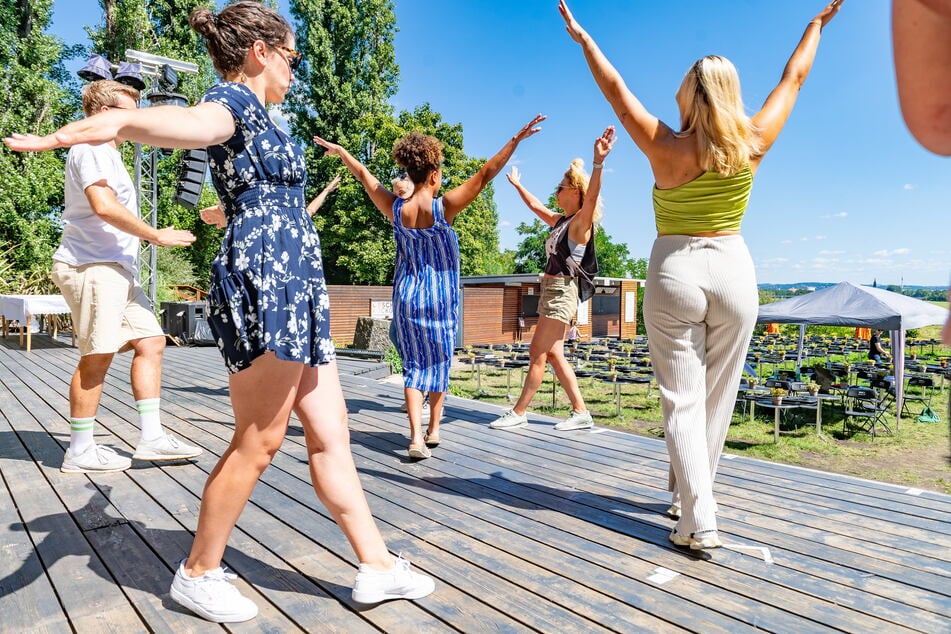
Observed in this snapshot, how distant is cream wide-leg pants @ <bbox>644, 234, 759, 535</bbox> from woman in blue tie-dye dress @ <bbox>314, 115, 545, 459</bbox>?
4.93 feet

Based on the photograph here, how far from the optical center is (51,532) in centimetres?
217

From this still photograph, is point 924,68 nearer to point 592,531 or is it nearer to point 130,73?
point 592,531

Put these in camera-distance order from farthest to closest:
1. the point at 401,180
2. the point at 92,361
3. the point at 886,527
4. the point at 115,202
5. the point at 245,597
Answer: the point at 401,180 < the point at 92,361 < the point at 115,202 < the point at 886,527 < the point at 245,597

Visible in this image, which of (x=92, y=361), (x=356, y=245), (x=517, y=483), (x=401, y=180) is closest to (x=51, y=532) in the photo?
(x=92, y=361)

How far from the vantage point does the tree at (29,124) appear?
17.3 m

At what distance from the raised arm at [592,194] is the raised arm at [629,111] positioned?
96 cm

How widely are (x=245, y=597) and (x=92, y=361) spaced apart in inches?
67.6

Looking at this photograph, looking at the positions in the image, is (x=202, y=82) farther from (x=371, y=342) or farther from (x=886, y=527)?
(x=886, y=527)

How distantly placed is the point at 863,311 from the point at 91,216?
14.3m

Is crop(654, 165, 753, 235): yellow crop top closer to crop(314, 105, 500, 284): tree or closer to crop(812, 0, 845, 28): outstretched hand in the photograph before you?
crop(812, 0, 845, 28): outstretched hand

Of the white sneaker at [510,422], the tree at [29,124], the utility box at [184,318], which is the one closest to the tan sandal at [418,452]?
the white sneaker at [510,422]

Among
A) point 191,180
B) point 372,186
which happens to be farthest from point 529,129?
point 191,180

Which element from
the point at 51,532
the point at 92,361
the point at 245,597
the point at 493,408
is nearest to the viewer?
the point at 245,597

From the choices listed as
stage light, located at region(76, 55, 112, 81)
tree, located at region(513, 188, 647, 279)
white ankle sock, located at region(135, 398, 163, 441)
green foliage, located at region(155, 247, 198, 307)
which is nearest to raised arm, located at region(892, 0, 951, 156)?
white ankle sock, located at region(135, 398, 163, 441)
